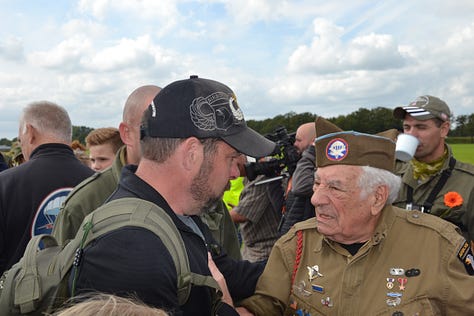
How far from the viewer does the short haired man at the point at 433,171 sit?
4016 mm

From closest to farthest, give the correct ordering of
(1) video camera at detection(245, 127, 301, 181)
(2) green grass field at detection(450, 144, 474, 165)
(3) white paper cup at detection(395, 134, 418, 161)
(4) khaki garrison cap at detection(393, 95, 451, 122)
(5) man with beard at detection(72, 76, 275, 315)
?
(5) man with beard at detection(72, 76, 275, 315), (3) white paper cup at detection(395, 134, 418, 161), (4) khaki garrison cap at detection(393, 95, 451, 122), (1) video camera at detection(245, 127, 301, 181), (2) green grass field at detection(450, 144, 474, 165)

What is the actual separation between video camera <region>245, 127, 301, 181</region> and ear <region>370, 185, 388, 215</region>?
7.94 ft

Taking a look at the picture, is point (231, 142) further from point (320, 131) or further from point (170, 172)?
point (320, 131)

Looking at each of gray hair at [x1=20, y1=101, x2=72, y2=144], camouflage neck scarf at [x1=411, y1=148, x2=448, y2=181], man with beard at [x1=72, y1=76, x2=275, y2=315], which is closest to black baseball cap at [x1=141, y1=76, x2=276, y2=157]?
man with beard at [x1=72, y1=76, x2=275, y2=315]

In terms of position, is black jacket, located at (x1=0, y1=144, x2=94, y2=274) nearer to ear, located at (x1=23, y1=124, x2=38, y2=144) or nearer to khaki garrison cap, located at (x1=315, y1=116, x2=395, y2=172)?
ear, located at (x1=23, y1=124, x2=38, y2=144)

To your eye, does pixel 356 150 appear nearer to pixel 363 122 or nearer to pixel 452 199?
pixel 452 199

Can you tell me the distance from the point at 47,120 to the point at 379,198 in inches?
105

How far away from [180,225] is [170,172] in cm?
22

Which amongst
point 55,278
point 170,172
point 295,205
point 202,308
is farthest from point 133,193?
point 295,205

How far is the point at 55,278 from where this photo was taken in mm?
1538

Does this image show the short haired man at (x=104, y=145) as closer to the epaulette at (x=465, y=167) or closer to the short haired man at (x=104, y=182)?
the short haired man at (x=104, y=182)

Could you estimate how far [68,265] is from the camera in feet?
5.03

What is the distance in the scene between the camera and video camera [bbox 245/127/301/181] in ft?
16.6

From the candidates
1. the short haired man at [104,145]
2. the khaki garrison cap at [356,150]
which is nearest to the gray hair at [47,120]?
the short haired man at [104,145]
